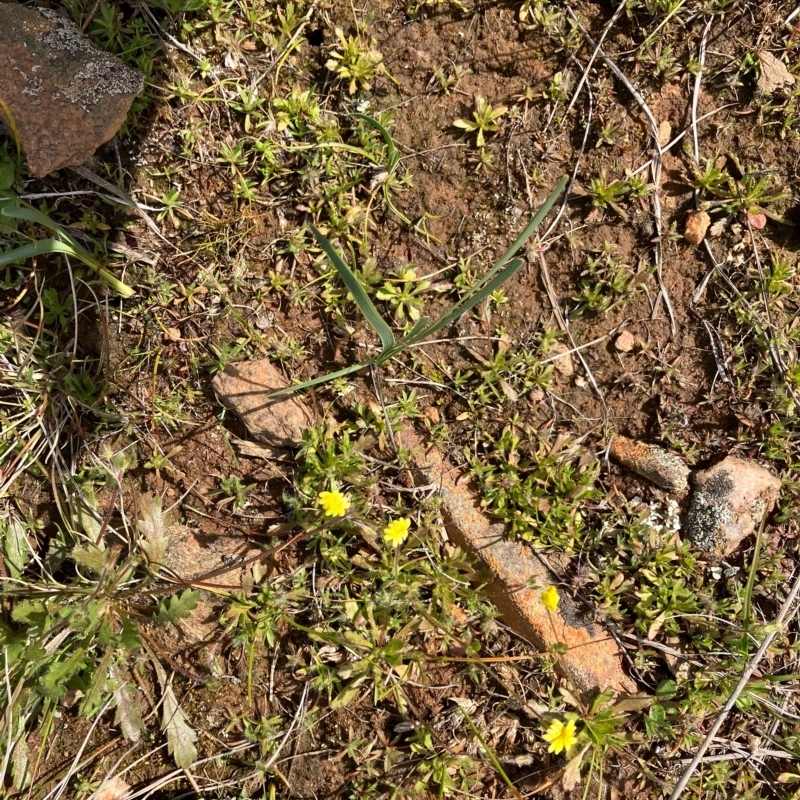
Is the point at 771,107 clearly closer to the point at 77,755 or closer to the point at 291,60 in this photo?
the point at 291,60

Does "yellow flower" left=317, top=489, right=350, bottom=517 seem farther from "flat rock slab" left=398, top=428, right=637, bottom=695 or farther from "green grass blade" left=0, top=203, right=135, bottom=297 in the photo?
"green grass blade" left=0, top=203, right=135, bottom=297

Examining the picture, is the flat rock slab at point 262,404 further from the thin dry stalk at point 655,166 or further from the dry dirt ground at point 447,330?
the thin dry stalk at point 655,166

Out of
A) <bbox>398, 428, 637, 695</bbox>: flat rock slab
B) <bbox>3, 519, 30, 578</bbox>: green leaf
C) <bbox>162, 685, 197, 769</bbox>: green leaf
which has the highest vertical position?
<bbox>398, 428, 637, 695</bbox>: flat rock slab

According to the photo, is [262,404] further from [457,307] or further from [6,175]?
[6,175]

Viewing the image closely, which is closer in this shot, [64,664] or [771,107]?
[64,664]

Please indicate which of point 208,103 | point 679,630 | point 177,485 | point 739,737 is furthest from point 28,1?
point 739,737

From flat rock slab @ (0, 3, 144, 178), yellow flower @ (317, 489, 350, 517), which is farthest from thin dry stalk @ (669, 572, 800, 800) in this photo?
flat rock slab @ (0, 3, 144, 178)

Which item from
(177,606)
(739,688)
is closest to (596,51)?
(739,688)
